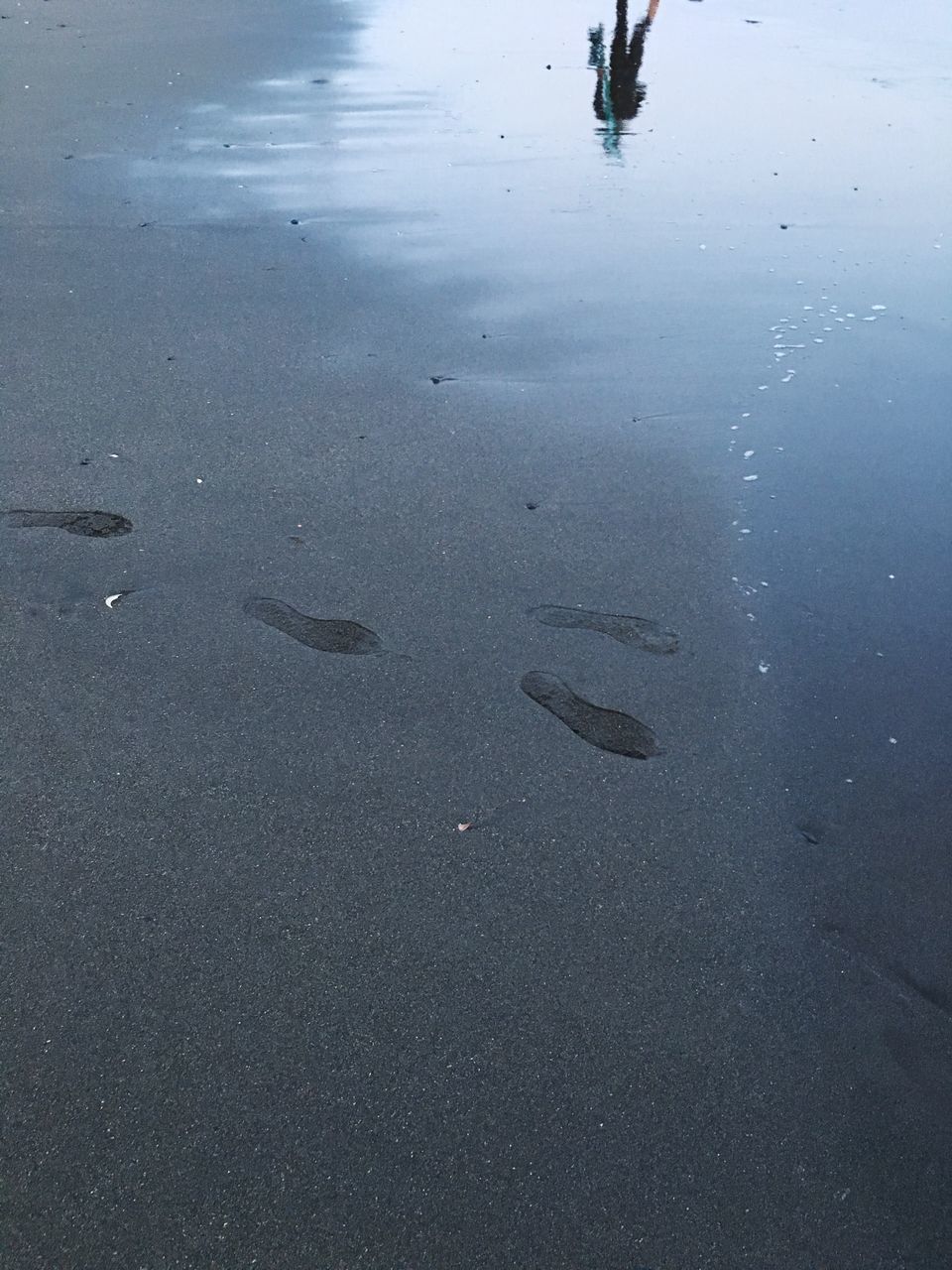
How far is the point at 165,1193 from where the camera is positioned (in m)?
2.02

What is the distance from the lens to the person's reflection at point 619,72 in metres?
8.39

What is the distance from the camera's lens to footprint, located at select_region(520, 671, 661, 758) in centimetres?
301

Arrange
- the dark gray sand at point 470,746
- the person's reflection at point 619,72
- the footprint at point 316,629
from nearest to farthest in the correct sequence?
1. the dark gray sand at point 470,746
2. the footprint at point 316,629
3. the person's reflection at point 619,72

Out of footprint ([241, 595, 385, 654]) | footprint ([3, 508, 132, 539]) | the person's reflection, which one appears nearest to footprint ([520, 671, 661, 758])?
footprint ([241, 595, 385, 654])

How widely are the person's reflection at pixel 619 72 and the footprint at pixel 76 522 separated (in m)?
5.23

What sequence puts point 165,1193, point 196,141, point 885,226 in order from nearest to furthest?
point 165,1193, point 885,226, point 196,141

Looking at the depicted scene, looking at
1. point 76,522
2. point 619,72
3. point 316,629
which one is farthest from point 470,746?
point 619,72

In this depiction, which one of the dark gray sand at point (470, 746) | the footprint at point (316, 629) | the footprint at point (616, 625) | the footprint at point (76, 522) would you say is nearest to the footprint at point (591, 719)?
the dark gray sand at point (470, 746)

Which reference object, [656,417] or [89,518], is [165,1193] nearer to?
[89,518]

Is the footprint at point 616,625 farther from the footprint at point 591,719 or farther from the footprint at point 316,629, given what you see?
the footprint at point 316,629

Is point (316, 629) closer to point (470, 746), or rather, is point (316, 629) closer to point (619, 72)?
point (470, 746)

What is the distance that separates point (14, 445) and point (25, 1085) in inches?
102

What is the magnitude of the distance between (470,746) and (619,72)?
8.38m

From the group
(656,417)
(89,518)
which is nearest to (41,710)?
(89,518)
